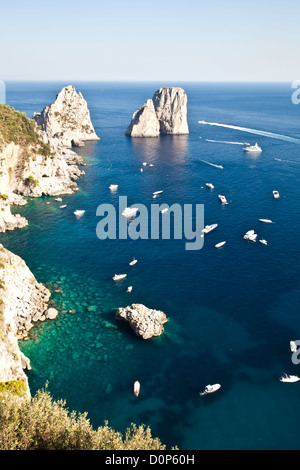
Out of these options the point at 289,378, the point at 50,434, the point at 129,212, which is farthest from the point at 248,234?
the point at 50,434

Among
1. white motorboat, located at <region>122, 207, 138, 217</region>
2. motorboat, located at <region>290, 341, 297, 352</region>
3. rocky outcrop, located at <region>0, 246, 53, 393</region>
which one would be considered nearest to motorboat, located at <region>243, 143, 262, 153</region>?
white motorboat, located at <region>122, 207, 138, 217</region>

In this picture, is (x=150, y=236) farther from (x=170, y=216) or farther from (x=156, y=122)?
(x=156, y=122)

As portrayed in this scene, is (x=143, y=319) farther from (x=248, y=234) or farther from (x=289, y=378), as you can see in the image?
(x=248, y=234)

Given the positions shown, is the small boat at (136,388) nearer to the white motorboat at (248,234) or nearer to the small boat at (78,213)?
the white motorboat at (248,234)

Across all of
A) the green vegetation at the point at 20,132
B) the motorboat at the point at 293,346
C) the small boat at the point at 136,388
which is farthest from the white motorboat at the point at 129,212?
the small boat at the point at 136,388

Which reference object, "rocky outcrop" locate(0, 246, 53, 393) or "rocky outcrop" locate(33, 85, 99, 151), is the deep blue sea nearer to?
"rocky outcrop" locate(0, 246, 53, 393)
